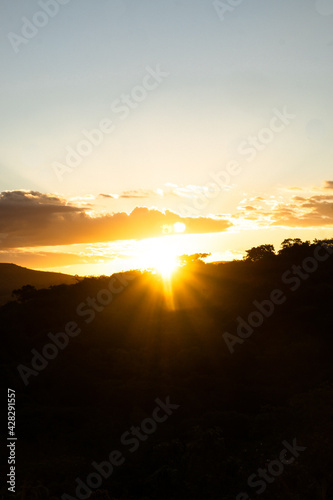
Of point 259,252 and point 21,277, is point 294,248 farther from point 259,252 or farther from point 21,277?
point 21,277

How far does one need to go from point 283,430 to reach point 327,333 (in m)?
14.2

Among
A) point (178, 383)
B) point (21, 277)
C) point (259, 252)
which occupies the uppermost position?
point (21, 277)

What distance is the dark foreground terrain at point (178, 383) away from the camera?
16.5 metres

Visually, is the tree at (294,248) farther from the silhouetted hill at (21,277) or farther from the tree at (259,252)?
the silhouetted hill at (21,277)

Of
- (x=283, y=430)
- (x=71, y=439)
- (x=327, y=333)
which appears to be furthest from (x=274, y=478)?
(x=327, y=333)

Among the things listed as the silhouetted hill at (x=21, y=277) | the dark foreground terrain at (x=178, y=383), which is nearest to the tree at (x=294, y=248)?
the dark foreground terrain at (x=178, y=383)

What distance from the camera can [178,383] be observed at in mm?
26312

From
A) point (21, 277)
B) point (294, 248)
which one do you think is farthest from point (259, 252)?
point (21, 277)

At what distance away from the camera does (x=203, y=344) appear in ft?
100

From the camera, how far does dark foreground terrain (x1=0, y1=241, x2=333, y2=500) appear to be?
54.2ft

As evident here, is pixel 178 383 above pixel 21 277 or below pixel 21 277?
below

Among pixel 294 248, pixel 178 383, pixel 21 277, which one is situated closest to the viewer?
pixel 178 383

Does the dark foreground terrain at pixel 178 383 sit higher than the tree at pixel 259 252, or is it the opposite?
the tree at pixel 259 252

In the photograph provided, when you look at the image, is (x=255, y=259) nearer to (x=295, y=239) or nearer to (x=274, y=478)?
(x=295, y=239)
